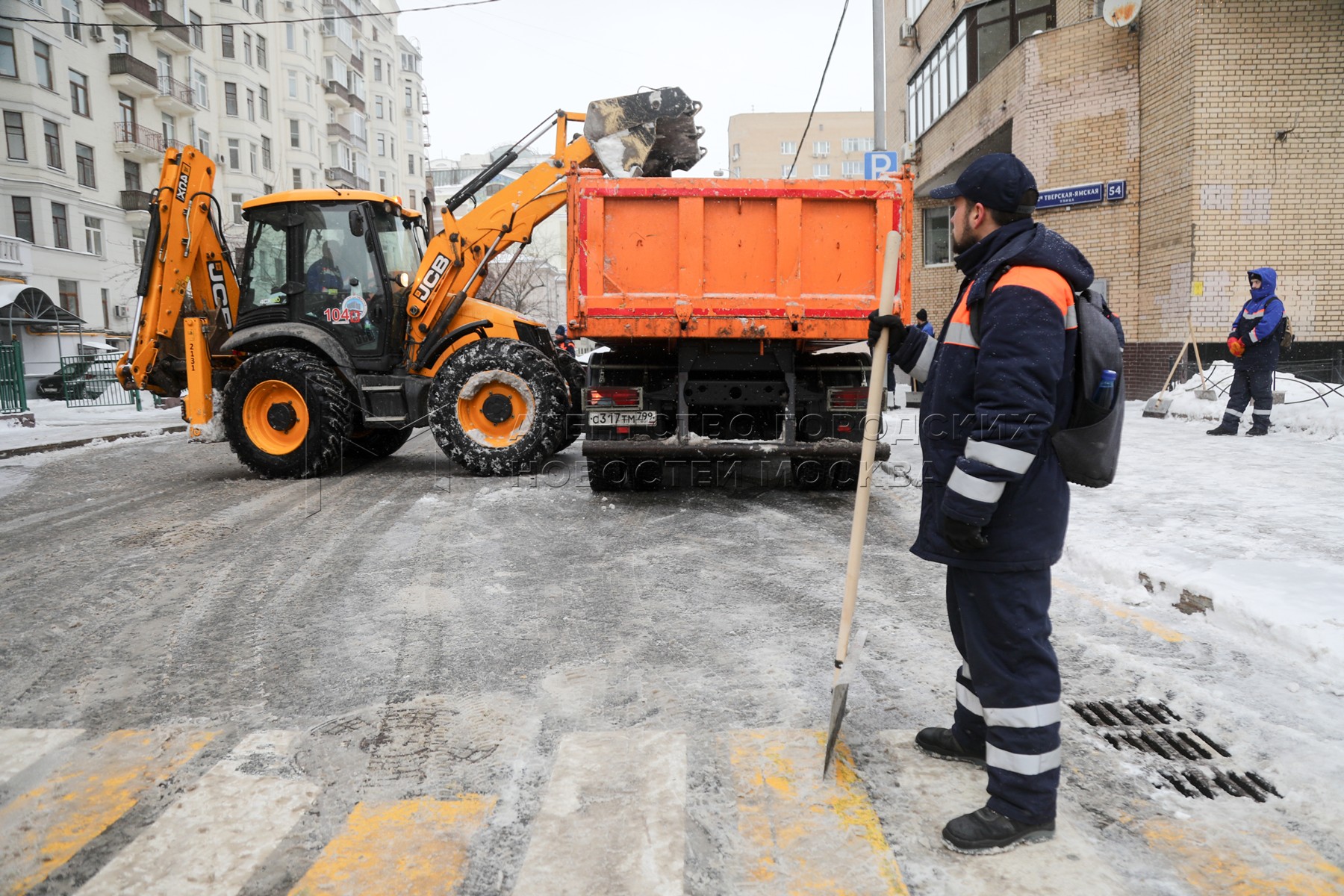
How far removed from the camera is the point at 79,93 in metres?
33.5

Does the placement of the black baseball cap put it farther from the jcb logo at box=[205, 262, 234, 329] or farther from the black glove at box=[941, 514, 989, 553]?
the jcb logo at box=[205, 262, 234, 329]

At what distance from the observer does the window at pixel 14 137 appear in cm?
3031

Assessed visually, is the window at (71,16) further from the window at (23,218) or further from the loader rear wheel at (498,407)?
the loader rear wheel at (498,407)

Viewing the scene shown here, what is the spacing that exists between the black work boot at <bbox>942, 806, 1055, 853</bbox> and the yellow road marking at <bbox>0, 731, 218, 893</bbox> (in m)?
2.47

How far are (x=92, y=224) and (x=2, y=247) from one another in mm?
7113

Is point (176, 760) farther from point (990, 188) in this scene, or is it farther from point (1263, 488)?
point (1263, 488)

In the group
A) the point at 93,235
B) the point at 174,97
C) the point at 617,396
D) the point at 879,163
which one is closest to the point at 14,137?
the point at 93,235

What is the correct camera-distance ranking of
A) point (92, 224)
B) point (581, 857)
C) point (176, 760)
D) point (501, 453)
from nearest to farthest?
point (581, 857) < point (176, 760) < point (501, 453) < point (92, 224)

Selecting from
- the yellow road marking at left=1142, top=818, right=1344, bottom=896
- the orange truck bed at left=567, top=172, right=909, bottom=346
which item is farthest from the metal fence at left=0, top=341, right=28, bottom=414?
the yellow road marking at left=1142, top=818, right=1344, bottom=896

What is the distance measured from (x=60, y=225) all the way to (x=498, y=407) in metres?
31.4

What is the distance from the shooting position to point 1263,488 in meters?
7.60

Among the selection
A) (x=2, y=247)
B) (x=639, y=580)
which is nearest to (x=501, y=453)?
(x=639, y=580)

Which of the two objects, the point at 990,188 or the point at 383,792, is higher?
the point at 990,188

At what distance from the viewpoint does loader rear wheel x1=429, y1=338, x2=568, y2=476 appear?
9016 millimetres
